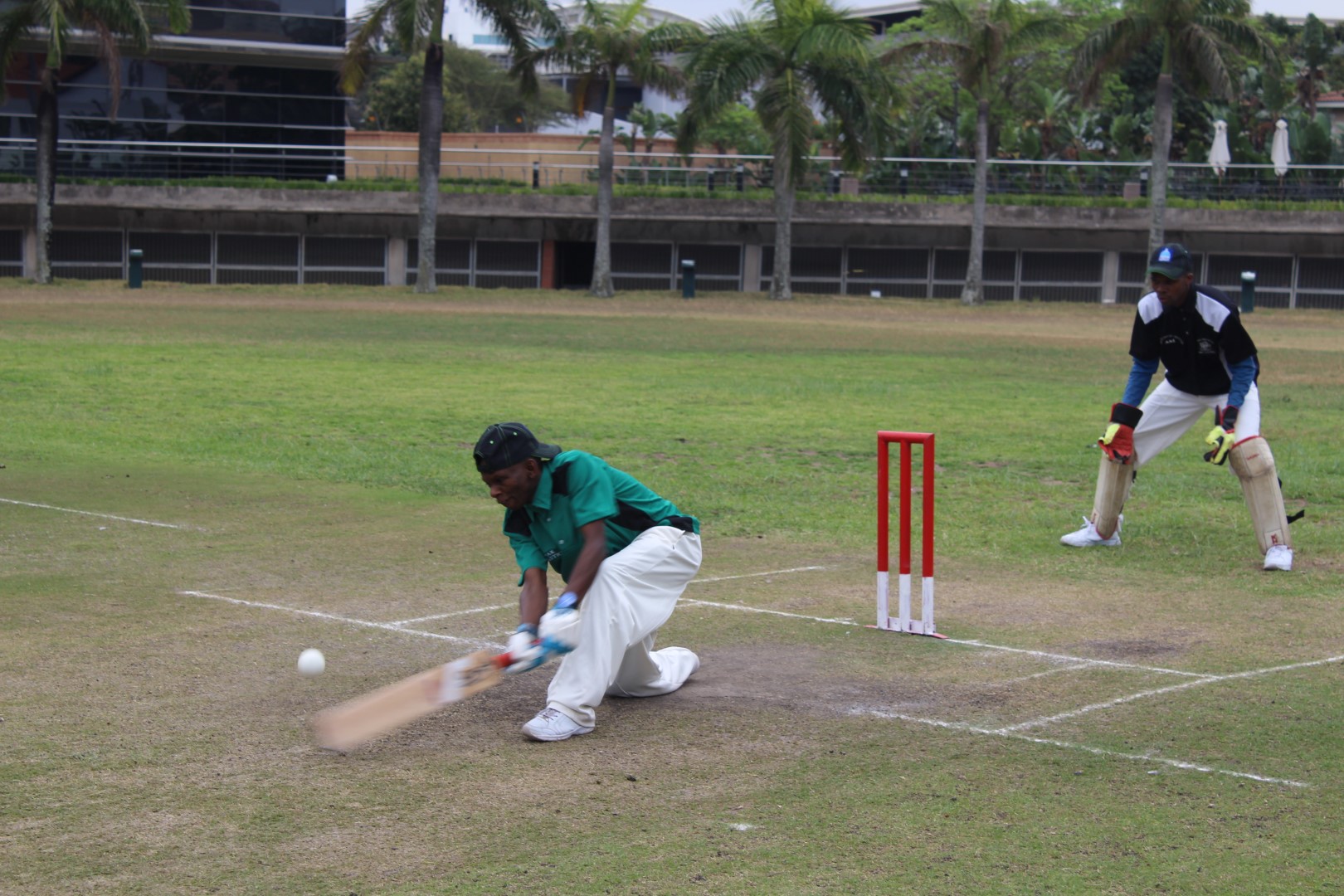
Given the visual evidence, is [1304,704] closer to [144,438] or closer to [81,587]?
[81,587]

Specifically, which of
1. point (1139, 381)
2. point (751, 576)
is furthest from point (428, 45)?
point (751, 576)

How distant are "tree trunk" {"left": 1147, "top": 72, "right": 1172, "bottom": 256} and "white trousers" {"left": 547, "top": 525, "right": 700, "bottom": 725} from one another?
37844 millimetres

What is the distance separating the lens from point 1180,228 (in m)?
46.2

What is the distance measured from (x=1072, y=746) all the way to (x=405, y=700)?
2.68 m

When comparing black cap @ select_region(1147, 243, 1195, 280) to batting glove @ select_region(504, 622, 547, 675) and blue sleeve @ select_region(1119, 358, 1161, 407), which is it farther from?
batting glove @ select_region(504, 622, 547, 675)

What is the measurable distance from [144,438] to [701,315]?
2274cm

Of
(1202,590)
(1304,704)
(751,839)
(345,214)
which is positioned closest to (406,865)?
(751,839)

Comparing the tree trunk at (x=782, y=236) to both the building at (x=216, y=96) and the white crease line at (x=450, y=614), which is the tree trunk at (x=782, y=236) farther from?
the white crease line at (x=450, y=614)

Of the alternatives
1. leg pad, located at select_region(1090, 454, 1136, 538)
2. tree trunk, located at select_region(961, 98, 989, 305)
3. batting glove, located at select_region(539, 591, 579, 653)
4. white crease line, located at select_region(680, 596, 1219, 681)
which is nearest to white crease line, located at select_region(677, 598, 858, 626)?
white crease line, located at select_region(680, 596, 1219, 681)

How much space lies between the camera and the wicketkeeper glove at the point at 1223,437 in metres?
10.0

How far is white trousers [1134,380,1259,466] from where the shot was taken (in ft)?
34.9

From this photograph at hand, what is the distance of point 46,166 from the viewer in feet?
130

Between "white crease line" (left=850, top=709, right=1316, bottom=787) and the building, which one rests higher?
the building

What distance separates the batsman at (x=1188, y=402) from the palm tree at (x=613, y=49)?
31.3 m
